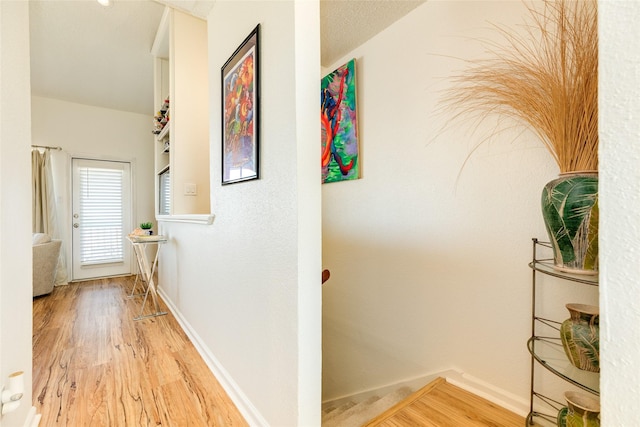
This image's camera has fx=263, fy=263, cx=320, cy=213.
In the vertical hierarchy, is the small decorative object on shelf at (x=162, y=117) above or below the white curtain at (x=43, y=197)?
above

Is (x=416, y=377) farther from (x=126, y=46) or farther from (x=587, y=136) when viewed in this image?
(x=126, y=46)

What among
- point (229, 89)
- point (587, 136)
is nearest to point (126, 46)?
point (229, 89)

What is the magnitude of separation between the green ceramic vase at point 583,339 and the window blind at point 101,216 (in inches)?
218

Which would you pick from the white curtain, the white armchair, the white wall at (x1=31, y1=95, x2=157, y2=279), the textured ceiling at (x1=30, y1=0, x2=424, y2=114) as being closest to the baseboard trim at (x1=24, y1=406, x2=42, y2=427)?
the textured ceiling at (x1=30, y1=0, x2=424, y2=114)

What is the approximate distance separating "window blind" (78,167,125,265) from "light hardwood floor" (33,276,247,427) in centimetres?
182

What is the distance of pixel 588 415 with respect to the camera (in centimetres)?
81

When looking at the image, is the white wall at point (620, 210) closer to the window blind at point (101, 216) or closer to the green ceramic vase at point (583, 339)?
the green ceramic vase at point (583, 339)

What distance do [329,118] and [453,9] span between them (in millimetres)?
1129

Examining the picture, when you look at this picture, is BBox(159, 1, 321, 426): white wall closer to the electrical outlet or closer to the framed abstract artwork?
the framed abstract artwork

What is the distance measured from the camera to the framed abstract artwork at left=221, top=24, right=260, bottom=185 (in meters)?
1.22

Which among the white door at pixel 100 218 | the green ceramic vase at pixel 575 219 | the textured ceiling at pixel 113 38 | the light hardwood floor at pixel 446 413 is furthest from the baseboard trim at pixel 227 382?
the white door at pixel 100 218

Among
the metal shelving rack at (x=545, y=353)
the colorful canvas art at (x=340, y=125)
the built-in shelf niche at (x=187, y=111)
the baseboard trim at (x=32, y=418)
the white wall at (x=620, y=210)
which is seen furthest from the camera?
the built-in shelf niche at (x=187, y=111)

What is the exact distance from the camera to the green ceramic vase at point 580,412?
0.80m

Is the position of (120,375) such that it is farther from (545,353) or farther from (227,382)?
(545,353)
